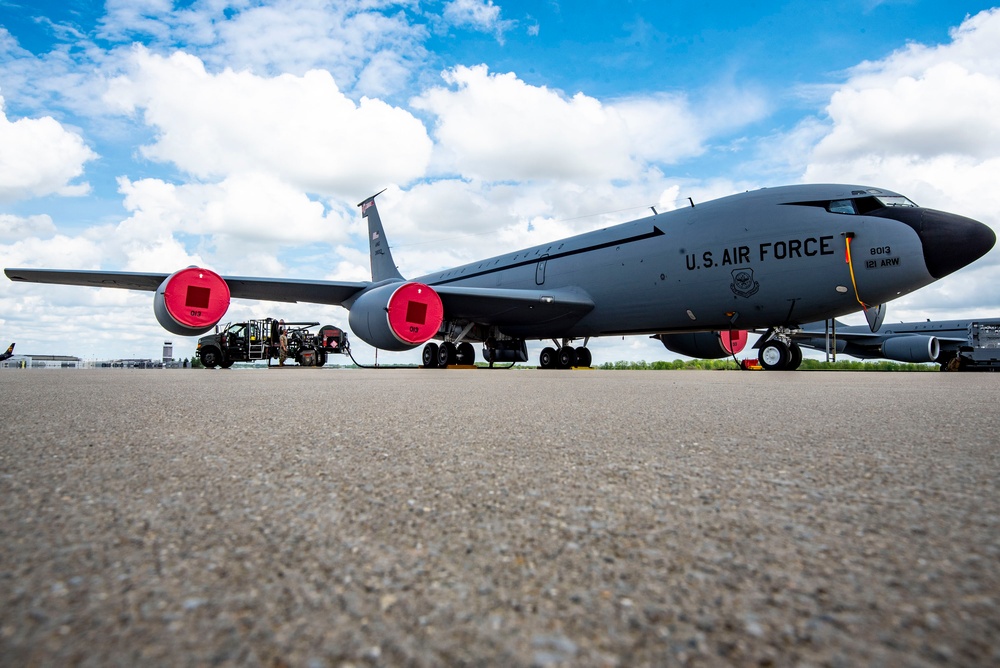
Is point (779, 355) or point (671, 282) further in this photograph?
point (671, 282)

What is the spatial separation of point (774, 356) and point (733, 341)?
16.5 ft

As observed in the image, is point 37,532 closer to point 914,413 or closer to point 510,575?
point 510,575

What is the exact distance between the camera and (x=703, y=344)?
12656mm

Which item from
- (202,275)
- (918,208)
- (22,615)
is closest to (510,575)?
(22,615)

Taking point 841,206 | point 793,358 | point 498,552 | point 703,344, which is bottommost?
point 498,552

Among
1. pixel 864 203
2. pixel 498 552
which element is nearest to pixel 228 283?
pixel 864 203

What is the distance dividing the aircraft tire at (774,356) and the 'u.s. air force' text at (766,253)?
1412 millimetres

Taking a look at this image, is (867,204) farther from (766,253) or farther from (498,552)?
(498,552)

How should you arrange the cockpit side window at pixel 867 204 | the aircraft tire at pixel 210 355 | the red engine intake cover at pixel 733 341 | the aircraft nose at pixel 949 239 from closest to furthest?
1. the aircraft nose at pixel 949 239
2. the cockpit side window at pixel 867 204
3. the red engine intake cover at pixel 733 341
4. the aircraft tire at pixel 210 355

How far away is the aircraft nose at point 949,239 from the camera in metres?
6.76

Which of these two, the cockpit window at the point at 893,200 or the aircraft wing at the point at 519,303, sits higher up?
the cockpit window at the point at 893,200

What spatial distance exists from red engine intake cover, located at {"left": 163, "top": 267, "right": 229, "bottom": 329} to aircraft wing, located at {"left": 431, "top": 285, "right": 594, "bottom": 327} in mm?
3896

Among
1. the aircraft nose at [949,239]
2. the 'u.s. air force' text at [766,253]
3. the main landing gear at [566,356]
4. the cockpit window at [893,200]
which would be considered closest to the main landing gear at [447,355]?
the main landing gear at [566,356]

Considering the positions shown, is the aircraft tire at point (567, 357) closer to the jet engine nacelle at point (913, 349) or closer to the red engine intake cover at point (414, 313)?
the red engine intake cover at point (414, 313)
